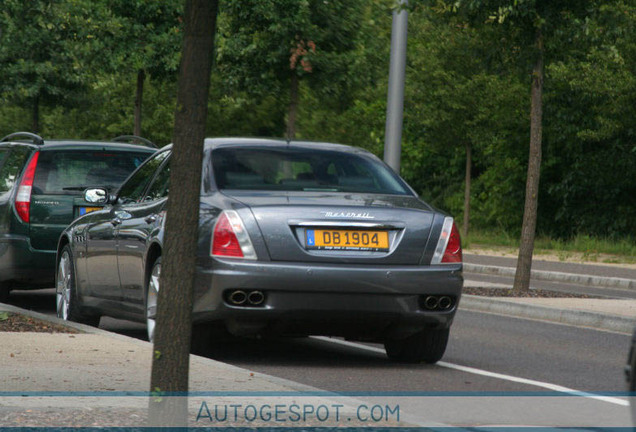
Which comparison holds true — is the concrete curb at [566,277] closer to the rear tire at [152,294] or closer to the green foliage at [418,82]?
the green foliage at [418,82]

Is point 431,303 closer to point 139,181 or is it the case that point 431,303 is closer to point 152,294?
point 152,294

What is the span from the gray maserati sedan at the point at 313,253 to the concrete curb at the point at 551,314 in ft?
11.9

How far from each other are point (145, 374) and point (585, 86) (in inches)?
841

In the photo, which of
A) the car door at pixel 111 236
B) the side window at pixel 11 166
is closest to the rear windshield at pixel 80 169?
the side window at pixel 11 166

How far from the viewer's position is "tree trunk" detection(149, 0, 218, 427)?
522 cm

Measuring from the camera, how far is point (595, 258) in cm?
2634

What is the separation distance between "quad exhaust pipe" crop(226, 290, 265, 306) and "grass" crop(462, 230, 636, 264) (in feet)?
59.7

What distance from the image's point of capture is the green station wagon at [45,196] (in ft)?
40.0

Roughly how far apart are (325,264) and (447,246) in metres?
0.88

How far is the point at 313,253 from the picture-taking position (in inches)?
329

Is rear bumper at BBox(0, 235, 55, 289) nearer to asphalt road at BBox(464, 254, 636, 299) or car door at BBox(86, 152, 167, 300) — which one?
car door at BBox(86, 152, 167, 300)

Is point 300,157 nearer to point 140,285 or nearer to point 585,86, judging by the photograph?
point 140,285

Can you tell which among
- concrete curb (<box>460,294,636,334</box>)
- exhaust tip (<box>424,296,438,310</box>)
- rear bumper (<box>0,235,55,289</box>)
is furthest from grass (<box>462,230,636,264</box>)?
exhaust tip (<box>424,296,438,310</box>)

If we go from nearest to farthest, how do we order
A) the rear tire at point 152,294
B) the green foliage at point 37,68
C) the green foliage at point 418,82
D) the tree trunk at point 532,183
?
the rear tire at point 152,294 < the tree trunk at point 532,183 < the green foliage at point 418,82 < the green foliage at point 37,68
